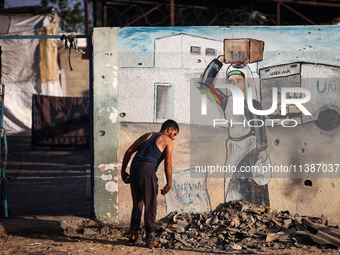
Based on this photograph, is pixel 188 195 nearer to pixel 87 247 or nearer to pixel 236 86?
pixel 87 247

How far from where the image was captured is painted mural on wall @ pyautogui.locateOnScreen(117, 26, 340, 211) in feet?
19.2

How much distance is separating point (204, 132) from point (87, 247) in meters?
2.13

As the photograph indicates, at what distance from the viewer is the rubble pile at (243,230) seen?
526 centimetres

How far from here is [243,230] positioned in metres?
5.45

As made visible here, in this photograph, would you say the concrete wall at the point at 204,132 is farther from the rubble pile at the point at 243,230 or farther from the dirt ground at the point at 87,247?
the dirt ground at the point at 87,247

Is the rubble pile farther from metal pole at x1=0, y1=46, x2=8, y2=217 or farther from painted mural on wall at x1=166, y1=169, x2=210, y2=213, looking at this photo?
metal pole at x1=0, y1=46, x2=8, y2=217

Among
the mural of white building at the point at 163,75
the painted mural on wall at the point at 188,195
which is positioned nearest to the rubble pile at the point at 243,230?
the painted mural on wall at the point at 188,195

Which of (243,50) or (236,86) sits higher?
(243,50)

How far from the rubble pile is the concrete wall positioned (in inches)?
7.1

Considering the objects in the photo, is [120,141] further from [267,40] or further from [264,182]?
[267,40]

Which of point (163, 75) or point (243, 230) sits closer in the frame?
point (243, 230)

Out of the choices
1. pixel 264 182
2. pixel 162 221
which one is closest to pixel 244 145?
pixel 264 182

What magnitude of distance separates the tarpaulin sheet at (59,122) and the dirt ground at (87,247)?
29.1ft

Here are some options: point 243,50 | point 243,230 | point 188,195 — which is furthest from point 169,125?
point 243,230
